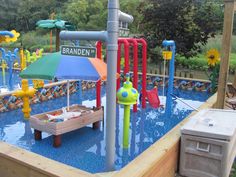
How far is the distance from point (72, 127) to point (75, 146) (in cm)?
35

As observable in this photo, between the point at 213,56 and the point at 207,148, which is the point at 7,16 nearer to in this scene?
the point at 213,56

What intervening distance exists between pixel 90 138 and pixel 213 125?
253 centimetres

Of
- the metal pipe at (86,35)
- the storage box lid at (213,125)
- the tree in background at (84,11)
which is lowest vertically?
the storage box lid at (213,125)

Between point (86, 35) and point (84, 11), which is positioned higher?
point (84, 11)

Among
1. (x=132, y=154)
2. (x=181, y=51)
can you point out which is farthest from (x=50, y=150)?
(x=181, y=51)

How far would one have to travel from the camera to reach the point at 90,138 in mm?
5438

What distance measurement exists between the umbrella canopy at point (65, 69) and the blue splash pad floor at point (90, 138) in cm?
131

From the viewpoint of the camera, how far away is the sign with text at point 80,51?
2.98m

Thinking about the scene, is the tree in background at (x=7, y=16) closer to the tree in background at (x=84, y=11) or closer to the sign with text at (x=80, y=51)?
the tree in background at (x=84, y=11)

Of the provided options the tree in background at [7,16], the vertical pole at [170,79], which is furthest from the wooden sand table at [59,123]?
the tree in background at [7,16]

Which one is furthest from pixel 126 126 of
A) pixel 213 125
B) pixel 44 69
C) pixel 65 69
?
pixel 44 69

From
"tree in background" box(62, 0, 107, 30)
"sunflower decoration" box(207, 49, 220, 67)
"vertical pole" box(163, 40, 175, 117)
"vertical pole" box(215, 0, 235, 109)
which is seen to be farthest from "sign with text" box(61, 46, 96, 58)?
"tree in background" box(62, 0, 107, 30)

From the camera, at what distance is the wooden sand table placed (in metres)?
4.87

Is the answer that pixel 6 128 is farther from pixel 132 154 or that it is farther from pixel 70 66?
pixel 132 154
